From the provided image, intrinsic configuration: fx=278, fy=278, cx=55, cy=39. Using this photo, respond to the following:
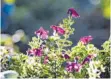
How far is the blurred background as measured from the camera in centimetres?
159

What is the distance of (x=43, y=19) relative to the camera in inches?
65.8

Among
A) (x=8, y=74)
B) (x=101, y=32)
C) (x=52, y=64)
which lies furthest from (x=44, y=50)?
(x=101, y=32)

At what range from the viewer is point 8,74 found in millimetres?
1520

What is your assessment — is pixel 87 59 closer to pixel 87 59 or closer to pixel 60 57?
pixel 87 59

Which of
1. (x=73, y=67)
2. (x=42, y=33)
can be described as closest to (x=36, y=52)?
(x=42, y=33)

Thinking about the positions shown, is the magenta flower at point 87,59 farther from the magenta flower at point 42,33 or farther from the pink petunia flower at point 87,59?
the magenta flower at point 42,33

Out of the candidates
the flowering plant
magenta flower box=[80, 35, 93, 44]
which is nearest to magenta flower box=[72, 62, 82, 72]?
the flowering plant

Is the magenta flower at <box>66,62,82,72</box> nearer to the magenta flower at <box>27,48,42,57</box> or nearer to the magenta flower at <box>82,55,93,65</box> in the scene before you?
the magenta flower at <box>82,55,93,65</box>

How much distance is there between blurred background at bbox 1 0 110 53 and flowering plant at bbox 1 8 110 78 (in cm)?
5

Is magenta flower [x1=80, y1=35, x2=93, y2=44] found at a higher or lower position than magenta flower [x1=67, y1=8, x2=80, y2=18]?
lower

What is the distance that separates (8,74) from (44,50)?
26cm

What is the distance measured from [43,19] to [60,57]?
0.25 meters

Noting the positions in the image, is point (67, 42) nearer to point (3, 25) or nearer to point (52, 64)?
point (52, 64)

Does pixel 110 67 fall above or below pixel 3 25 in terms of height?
below
